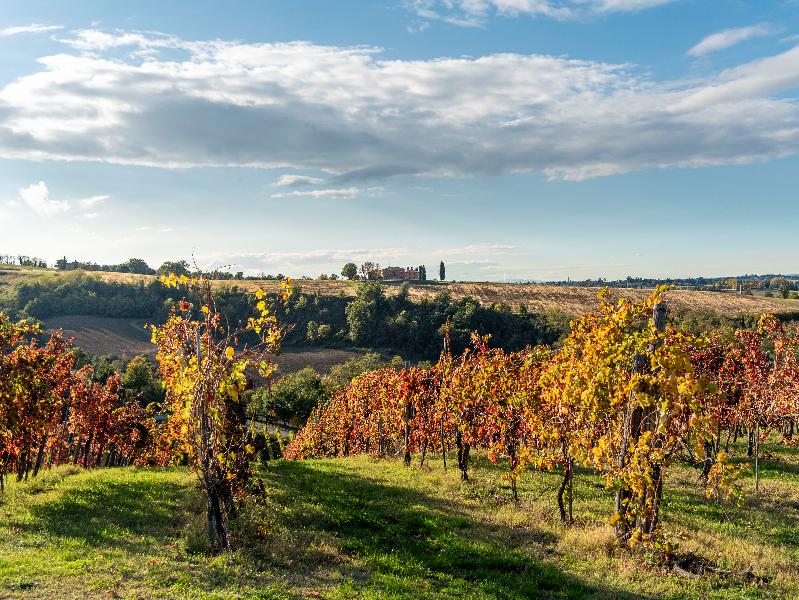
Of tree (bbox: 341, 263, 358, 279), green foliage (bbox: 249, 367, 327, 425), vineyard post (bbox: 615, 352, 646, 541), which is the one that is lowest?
green foliage (bbox: 249, 367, 327, 425)

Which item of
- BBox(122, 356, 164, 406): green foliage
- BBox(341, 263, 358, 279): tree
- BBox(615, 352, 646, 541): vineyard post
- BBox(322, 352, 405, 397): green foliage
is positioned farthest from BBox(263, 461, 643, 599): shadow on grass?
BBox(341, 263, 358, 279): tree

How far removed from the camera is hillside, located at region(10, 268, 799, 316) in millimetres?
100500

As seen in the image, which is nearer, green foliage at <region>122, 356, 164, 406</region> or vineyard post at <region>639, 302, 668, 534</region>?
vineyard post at <region>639, 302, 668, 534</region>

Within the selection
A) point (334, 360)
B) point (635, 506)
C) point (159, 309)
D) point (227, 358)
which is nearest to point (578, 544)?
point (635, 506)

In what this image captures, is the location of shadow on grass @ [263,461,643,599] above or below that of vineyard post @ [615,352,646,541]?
below

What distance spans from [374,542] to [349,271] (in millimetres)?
159358

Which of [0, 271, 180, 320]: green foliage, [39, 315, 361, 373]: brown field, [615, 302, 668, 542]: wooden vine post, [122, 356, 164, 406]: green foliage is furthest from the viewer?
[0, 271, 180, 320]: green foliage

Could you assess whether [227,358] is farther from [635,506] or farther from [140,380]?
[140,380]

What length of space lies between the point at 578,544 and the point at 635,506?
1862 millimetres

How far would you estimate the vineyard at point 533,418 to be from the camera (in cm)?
1128

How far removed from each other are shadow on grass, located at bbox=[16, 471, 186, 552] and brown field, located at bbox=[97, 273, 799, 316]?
70431mm

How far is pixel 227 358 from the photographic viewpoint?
12.0 metres

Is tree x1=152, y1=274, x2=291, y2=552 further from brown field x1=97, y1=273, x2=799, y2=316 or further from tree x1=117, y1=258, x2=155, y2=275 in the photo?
tree x1=117, y1=258, x2=155, y2=275

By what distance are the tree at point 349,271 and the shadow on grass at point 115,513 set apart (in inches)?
5999
